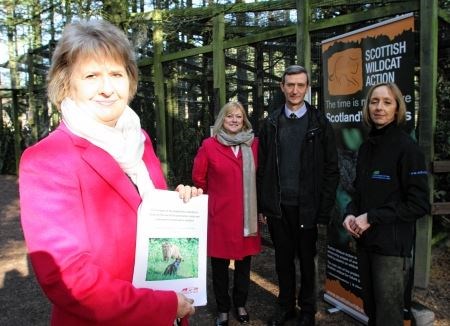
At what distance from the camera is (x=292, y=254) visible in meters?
3.79

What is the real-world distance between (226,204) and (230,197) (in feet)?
0.23

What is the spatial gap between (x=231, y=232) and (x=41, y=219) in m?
2.70

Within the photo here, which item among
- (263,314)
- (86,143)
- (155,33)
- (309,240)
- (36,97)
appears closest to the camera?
(86,143)

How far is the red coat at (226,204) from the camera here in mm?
3779

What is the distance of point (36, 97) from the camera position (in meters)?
12.4

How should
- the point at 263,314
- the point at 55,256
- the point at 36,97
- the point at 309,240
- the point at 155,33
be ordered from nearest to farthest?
the point at 55,256 → the point at 309,240 → the point at 263,314 → the point at 155,33 → the point at 36,97

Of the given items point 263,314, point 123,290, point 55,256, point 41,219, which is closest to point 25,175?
point 41,219

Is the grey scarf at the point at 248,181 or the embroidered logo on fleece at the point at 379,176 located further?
the grey scarf at the point at 248,181

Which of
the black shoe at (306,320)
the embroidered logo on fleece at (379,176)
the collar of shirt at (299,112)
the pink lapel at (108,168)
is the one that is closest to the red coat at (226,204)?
the collar of shirt at (299,112)

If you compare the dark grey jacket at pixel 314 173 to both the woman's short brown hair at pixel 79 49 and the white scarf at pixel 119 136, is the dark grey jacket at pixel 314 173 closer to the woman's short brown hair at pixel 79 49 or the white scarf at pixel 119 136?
the white scarf at pixel 119 136

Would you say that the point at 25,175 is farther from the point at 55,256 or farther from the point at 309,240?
the point at 309,240

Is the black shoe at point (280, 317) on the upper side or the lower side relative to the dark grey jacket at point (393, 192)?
lower

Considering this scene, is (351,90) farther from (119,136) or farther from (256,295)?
(119,136)

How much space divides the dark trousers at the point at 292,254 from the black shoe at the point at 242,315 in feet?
1.08
